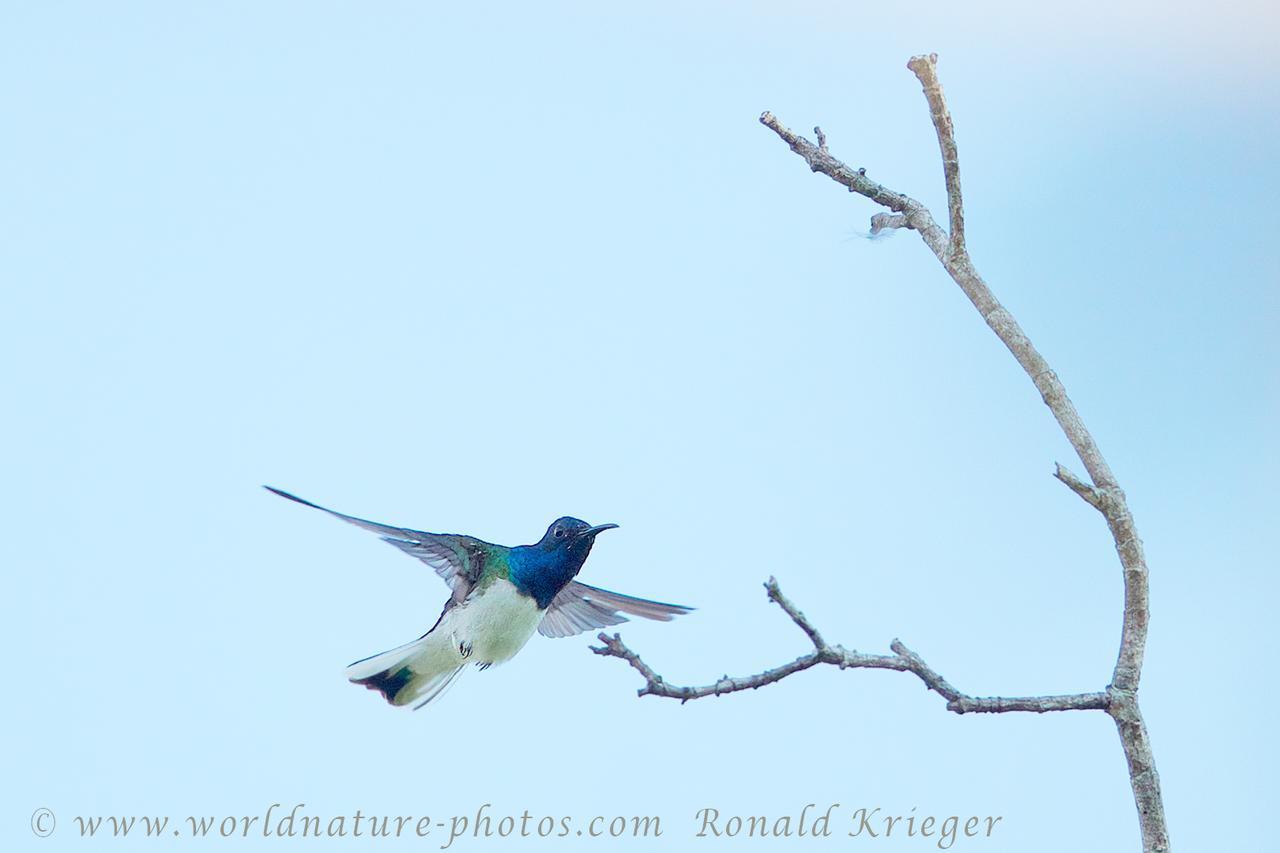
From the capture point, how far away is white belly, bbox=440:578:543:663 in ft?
10.9

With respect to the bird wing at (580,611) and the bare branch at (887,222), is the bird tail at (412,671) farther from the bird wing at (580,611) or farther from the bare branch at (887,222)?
the bare branch at (887,222)

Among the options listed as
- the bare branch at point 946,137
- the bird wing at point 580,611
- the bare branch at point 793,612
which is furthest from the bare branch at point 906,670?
the bird wing at point 580,611

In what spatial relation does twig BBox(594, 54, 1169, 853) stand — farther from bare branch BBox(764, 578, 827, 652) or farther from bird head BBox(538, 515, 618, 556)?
bird head BBox(538, 515, 618, 556)

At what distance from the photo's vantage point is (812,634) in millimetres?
1907

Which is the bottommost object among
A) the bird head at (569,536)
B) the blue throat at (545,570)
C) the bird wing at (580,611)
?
the blue throat at (545,570)

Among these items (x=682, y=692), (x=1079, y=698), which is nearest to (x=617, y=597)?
(x=682, y=692)

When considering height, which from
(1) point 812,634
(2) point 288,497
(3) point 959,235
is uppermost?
(3) point 959,235

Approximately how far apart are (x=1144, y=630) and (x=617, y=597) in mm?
2173

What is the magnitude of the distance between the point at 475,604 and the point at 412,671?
0.24m

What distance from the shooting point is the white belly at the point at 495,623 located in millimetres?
3320

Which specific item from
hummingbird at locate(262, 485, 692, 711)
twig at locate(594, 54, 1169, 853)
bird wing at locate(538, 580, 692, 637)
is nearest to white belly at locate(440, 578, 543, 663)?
hummingbird at locate(262, 485, 692, 711)

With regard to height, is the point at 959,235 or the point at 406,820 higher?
the point at 959,235

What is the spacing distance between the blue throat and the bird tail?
245 mm

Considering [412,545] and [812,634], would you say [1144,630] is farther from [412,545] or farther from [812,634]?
[412,545]
